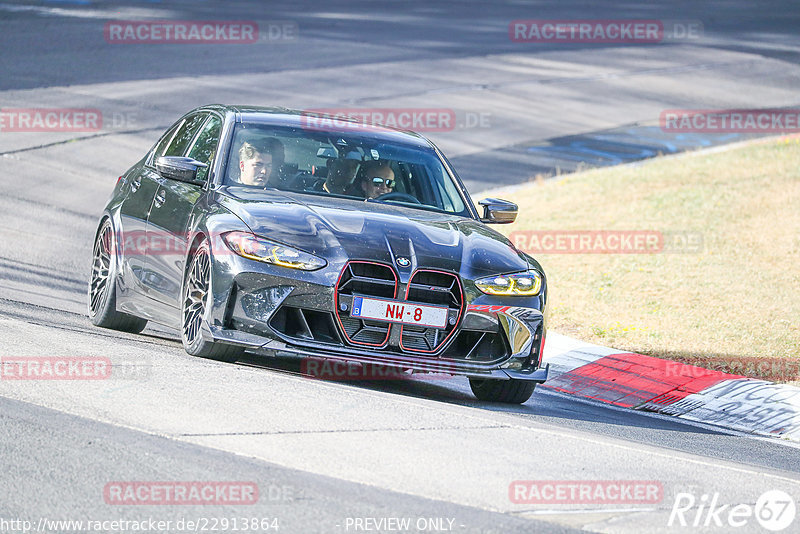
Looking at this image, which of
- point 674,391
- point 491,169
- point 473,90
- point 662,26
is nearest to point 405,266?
point 674,391

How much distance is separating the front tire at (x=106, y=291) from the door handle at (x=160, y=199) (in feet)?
2.07

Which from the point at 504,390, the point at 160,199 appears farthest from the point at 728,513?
the point at 160,199

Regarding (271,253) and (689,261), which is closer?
(271,253)

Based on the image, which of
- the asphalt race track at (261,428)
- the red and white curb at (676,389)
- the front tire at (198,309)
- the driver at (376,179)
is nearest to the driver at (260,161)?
the driver at (376,179)

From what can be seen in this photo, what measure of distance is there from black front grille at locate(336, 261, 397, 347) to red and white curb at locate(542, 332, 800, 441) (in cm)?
270

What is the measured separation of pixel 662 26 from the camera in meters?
39.9

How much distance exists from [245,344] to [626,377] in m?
3.71

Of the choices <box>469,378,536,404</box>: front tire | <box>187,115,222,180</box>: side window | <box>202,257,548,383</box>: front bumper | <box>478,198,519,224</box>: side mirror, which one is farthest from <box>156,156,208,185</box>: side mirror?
<box>469,378,536,404</box>: front tire

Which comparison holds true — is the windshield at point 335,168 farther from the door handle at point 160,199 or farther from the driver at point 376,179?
the door handle at point 160,199

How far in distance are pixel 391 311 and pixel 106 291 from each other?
2.87 metres

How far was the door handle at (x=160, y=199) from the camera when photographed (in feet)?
28.9

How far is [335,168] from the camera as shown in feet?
28.4

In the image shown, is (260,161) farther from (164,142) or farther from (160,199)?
(164,142)

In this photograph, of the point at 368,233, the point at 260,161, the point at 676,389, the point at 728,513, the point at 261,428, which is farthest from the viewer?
the point at 676,389
